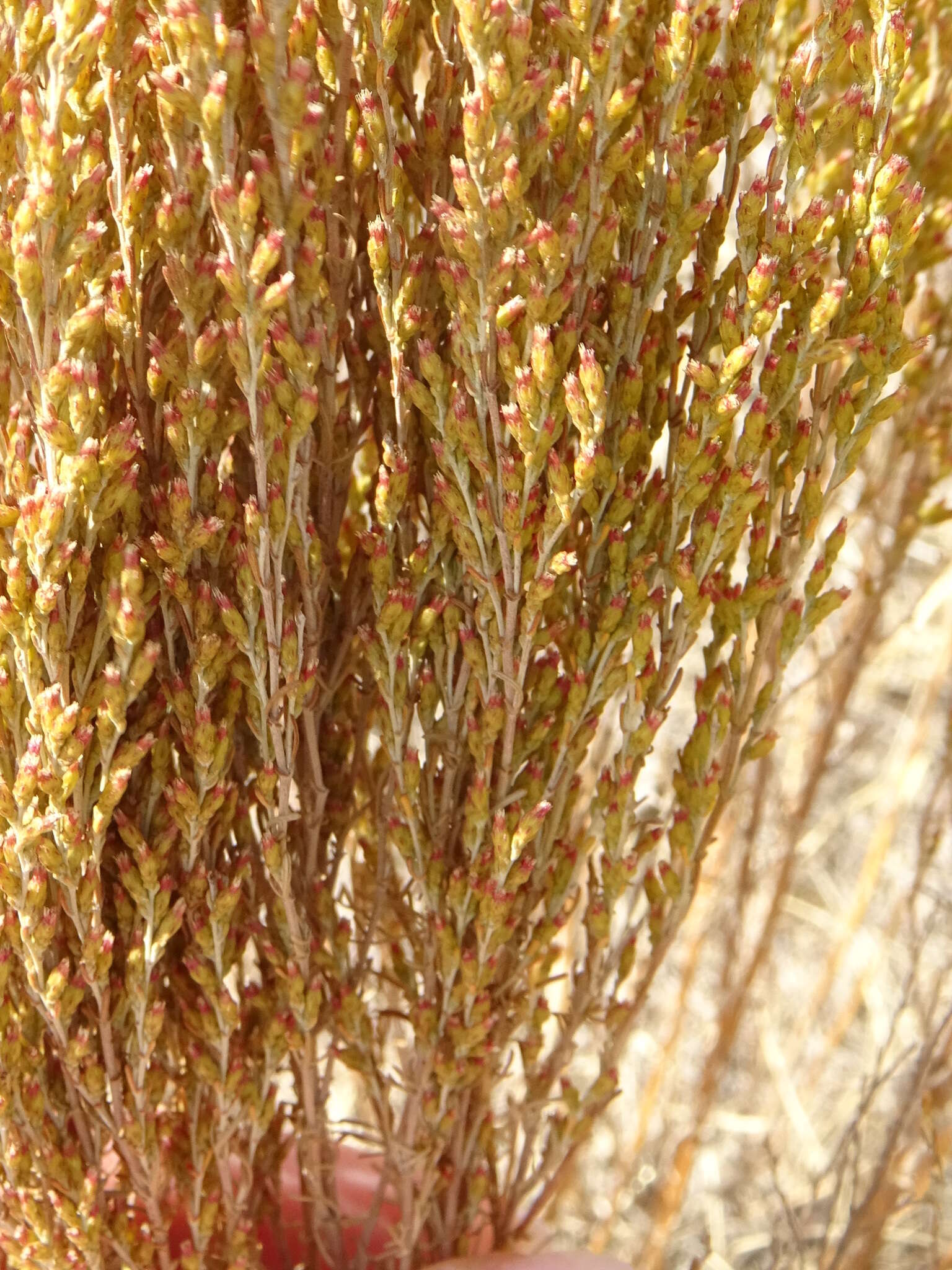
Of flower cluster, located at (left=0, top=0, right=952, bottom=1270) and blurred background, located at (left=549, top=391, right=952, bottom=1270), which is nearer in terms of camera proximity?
flower cluster, located at (left=0, top=0, right=952, bottom=1270)

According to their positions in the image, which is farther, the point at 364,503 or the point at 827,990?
the point at 827,990

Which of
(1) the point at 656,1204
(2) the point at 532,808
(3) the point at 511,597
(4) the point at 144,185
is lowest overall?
(1) the point at 656,1204

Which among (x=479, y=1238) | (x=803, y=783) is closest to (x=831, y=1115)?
(x=803, y=783)

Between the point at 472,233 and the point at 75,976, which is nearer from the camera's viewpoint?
the point at 472,233

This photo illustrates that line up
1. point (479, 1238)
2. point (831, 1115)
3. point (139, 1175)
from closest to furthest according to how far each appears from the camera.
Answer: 1. point (139, 1175)
2. point (479, 1238)
3. point (831, 1115)

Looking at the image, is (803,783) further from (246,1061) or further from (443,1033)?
(246,1061)

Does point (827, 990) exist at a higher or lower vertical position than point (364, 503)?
lower

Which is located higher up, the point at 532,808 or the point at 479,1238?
the point at 532,808

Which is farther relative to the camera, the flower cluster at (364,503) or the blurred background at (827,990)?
the blurred background at (827,990)
